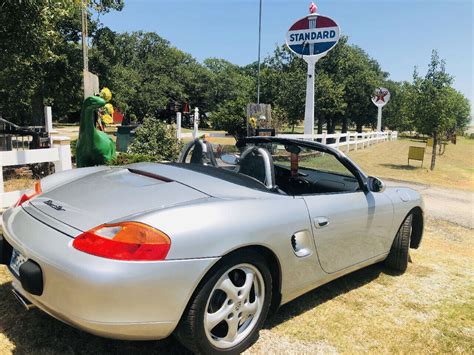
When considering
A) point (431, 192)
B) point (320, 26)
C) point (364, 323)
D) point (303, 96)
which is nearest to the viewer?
point (364, 323)

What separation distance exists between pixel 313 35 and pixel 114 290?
49.9 feet

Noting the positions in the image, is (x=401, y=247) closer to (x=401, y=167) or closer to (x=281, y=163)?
(x=281, y=163)

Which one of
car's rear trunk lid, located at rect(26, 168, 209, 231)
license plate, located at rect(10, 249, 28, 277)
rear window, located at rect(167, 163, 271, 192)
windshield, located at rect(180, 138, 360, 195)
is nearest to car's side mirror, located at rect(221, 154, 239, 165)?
windshield, located at rect(180, 138, 360, 195)

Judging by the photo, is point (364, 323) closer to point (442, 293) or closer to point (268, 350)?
point (268, 350)

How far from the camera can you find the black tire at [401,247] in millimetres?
4105

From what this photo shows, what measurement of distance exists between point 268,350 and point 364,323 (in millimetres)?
927

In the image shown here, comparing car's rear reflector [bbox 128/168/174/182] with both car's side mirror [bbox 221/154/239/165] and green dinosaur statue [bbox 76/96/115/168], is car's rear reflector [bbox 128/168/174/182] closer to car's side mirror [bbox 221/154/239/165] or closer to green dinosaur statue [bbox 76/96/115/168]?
car's side mirror [bbox 221/154/239/165]

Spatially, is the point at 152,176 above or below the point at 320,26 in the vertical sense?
below

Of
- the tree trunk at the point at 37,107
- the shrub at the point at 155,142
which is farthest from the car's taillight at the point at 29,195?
the tree trunk at the point at 37,107

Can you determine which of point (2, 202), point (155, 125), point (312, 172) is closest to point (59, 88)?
point (155, 125)

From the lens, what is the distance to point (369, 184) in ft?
12.0

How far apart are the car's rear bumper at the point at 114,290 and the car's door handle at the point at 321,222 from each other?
3.35 feet

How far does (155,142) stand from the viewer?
37.9 feet

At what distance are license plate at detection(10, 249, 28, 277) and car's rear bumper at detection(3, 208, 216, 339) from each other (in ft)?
0.72
